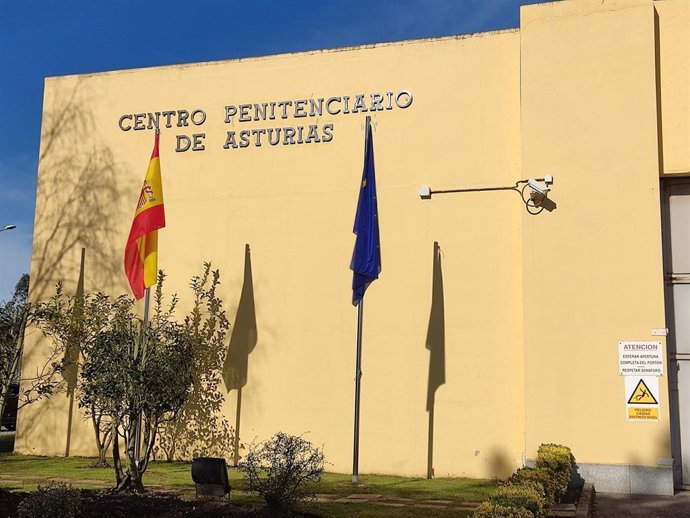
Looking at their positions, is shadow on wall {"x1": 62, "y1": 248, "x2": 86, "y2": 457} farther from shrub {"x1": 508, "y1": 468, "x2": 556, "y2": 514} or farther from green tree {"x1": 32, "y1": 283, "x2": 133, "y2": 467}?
shrub {"x1": 508, "y1": 468, "x2": 556, "y2": 514}

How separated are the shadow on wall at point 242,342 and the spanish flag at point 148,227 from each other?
83.6 inches

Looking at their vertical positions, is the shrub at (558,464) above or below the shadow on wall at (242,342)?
below

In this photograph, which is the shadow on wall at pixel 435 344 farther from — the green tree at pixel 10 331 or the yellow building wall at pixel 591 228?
the green tree at pixel 10 331

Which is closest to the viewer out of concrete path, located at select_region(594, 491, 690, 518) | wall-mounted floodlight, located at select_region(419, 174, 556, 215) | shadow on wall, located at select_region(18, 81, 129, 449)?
concrete path, located at select_region(594, 491, 690, 518)

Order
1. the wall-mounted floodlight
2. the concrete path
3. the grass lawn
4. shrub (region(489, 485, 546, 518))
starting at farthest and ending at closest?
the wall-mounted floodlight
the concrete path
the grass lawn
shrub (region(489, 485, 546, 518))

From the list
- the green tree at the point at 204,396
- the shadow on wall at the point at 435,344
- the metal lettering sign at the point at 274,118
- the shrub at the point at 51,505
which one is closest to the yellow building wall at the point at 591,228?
the shadow on wall at the point at 435,344

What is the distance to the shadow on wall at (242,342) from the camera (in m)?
14.7

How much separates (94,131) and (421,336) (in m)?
8.19

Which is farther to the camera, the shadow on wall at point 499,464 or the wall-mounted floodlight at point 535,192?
the shadow on wall at point 499,464

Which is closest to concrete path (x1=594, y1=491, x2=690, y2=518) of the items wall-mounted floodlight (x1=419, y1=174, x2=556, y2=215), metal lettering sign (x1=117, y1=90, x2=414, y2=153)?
wall-mounted floodlight (x1=419, y1=174, x2=556, y2=215)

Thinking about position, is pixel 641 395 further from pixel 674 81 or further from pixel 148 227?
pixel 148 227

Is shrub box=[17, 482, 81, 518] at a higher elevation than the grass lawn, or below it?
higher

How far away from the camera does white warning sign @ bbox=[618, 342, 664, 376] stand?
1198 cm

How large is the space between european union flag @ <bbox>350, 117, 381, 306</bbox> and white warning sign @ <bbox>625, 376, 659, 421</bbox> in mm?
4347
